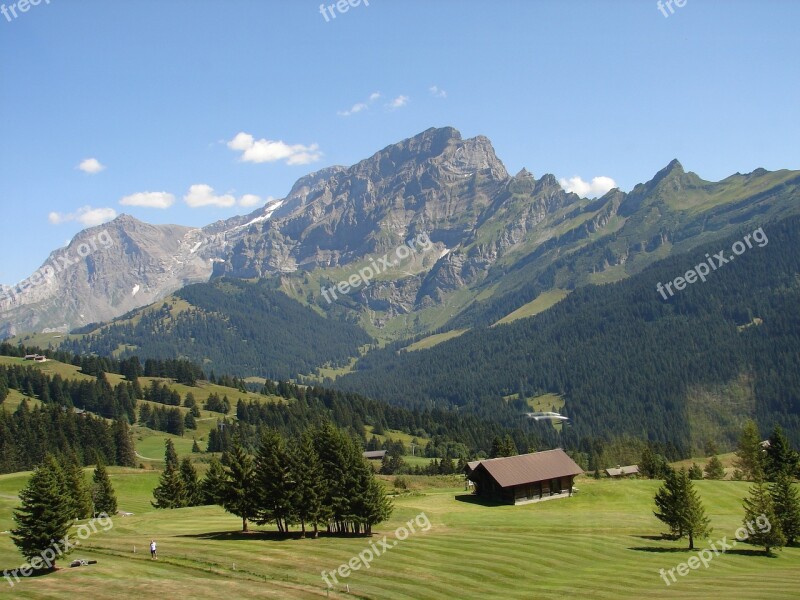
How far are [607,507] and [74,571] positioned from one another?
6569 centimetres

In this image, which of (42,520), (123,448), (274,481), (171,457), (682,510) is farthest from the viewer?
(123,448)

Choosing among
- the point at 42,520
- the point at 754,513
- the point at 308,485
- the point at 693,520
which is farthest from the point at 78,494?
the point at 754,513

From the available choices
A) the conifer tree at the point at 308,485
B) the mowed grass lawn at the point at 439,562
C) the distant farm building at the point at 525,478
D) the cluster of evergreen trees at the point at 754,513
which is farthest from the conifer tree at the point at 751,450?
the conifer tree at the point at 308,485

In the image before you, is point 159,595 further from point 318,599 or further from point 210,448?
point 210,448

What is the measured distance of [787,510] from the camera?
233ft

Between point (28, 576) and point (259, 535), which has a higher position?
point (28, 576)

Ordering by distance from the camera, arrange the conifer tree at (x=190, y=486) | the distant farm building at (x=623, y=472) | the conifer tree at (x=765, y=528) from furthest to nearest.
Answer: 1. the distant farm building at (x=623, y=472)
2. the conifer tree at (x=190, y=486)
3. the conifer tree at (x=765, y=528)

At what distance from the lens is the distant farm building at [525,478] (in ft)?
326

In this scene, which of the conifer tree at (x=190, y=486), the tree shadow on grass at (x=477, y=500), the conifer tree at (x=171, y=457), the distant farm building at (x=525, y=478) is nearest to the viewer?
the tree shadow on grass at (x=477, y=500)

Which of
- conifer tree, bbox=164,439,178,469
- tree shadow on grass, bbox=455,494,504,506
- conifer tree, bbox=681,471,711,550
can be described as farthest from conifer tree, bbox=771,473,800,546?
conifer tree, bbox=164,439,178,469

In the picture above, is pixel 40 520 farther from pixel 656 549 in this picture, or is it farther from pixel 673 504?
pixel 673 504

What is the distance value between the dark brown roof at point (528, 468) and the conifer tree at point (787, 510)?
3186 cm

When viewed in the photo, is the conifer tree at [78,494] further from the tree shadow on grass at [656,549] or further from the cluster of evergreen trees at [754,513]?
the cluster of evergreen trees at [754,513]

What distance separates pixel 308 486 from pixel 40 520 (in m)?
22.7
